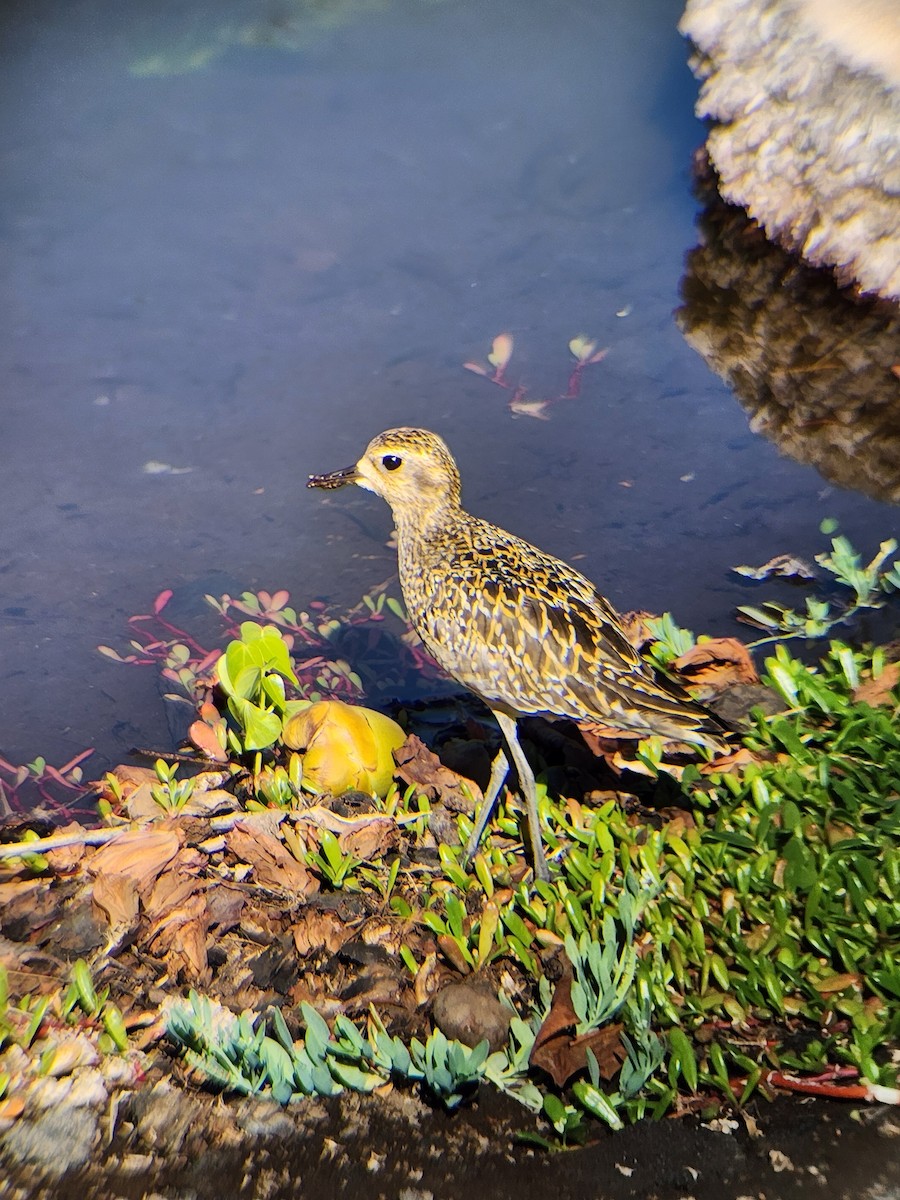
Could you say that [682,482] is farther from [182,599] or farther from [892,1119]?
[892,1119]

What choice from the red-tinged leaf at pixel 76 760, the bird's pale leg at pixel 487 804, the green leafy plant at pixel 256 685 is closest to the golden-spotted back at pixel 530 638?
the bird's pale leg at pixel 487 804

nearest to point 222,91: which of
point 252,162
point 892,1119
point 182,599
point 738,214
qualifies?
point 252,162

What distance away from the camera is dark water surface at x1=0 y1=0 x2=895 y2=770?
6.45m

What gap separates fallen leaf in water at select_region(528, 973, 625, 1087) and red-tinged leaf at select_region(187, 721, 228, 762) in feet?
7.02

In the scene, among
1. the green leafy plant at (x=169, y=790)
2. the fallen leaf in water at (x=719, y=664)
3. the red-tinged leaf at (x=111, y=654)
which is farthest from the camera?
the red-tinged leaf at (x=111, y=654)

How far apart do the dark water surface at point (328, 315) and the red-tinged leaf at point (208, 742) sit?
0.42 meters

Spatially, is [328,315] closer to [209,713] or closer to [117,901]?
[209,713]

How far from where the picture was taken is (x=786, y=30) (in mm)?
9055

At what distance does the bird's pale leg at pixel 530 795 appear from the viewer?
14.7 feet

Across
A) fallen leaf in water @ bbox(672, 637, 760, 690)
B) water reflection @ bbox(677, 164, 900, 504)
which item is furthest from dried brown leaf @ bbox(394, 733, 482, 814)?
water reflection @ bbox(677, 164, 900, 504)

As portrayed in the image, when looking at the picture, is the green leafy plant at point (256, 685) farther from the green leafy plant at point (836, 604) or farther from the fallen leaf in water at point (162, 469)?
the green leafy plant at point (836, 604)

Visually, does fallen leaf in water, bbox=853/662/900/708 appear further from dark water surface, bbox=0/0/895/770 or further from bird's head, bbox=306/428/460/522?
bird's head, bbox=306/428/460/522

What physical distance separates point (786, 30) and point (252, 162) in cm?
456

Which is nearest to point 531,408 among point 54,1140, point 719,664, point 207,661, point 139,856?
point 719,664
